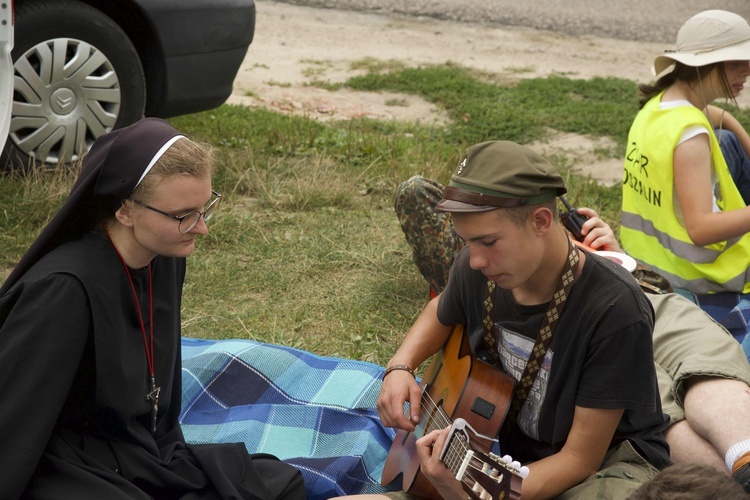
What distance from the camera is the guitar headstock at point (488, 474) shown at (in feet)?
7.73

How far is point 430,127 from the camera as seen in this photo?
7859 millimetres

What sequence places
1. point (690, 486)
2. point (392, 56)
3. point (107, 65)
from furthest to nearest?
point (392, 56) < point (107, 65) < point (690, 486)

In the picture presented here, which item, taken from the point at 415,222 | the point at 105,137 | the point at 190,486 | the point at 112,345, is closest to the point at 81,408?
the point at 112,345

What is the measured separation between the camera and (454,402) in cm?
295

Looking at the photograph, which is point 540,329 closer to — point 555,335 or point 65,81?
point 555,335

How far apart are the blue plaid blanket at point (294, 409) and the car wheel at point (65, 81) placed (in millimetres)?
2031

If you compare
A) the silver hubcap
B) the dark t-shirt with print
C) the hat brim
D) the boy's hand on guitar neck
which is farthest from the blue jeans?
the silver hubcap

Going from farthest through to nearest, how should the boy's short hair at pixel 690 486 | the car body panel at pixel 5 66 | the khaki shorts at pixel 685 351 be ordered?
the car body panel at pixel 5 66
the khaki shorts at pixel 685 351
the boy's short hair at pixel 690 486

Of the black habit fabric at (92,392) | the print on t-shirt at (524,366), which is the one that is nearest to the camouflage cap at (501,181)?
the print on t-shirt at (524,366)

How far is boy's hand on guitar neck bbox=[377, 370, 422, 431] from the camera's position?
310 cm

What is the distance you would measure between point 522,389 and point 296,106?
5914 mm

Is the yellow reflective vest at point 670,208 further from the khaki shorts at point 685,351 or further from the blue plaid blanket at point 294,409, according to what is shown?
the blue plaid blanket at point 294,409

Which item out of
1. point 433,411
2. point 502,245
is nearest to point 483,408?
point 433,411

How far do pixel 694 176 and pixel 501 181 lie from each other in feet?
5.21
